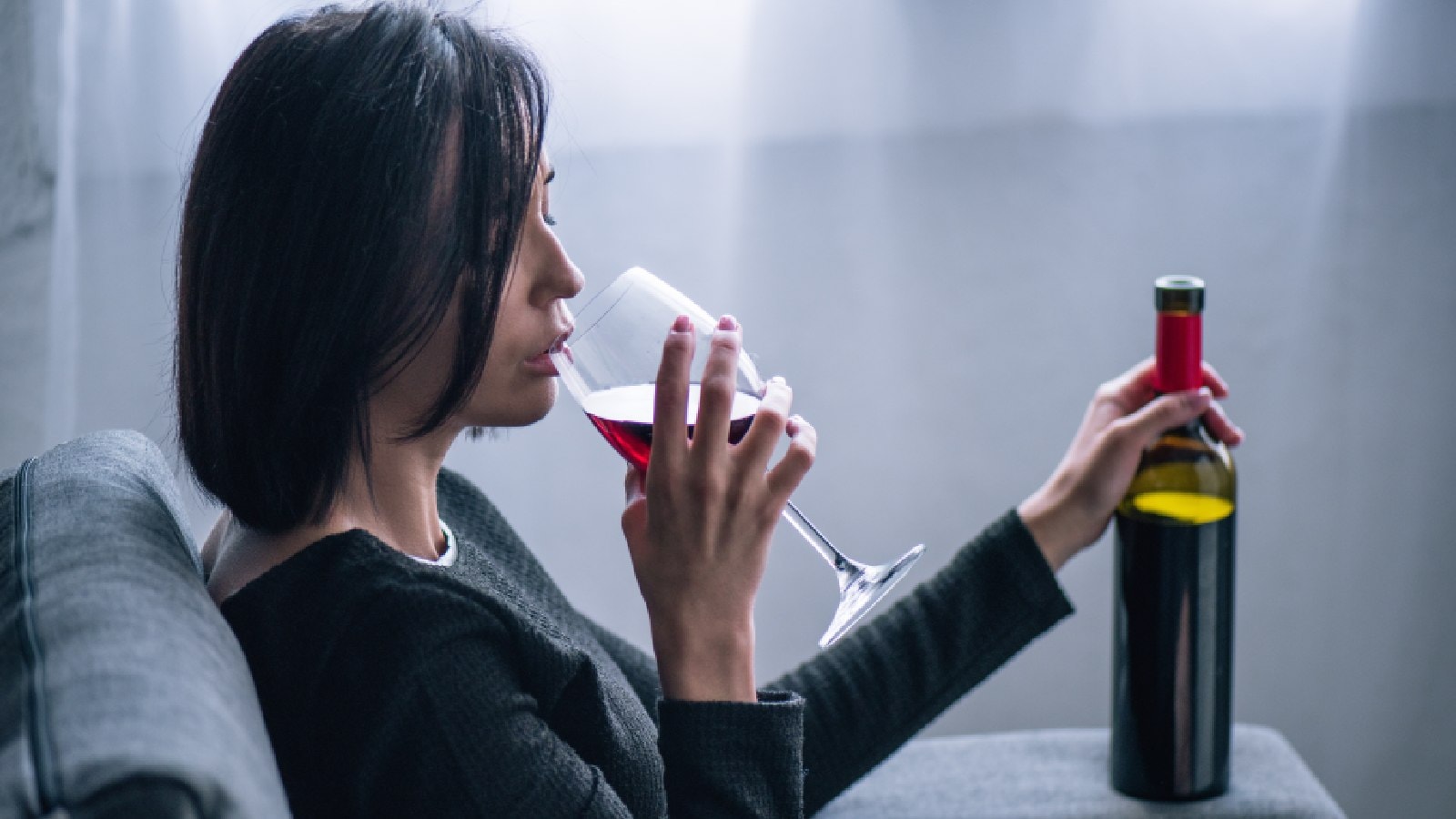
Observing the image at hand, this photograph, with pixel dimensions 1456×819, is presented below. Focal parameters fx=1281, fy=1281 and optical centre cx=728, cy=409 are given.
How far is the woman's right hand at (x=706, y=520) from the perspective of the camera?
760mm

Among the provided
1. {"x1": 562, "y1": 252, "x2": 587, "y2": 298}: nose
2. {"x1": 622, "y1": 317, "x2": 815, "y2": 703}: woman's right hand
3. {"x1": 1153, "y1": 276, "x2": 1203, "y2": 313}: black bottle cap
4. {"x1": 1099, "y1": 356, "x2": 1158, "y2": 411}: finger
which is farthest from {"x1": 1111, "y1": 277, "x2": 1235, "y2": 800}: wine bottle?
{"x1": 562, "y1": 252, "x2": 587, "y2": 298}: nose

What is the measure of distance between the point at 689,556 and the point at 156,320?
1.08 meters

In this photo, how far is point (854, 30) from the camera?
4.99 feet

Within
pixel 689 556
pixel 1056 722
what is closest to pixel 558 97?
pixel 689 556

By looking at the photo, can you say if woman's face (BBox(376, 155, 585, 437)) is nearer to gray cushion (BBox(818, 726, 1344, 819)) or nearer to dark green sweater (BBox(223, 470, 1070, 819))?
dark green sweater (BBox(223, 470, 1070, 819))

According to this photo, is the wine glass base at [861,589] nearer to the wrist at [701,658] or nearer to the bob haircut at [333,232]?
the wrist at [701,658]

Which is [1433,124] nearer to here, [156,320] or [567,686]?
[567,686]

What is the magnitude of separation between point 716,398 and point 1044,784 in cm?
49

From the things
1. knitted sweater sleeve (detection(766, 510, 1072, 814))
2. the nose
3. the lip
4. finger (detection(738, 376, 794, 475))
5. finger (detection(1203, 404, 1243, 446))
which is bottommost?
knitted sweater sleeve (detection(766, 510, 1072, 814))

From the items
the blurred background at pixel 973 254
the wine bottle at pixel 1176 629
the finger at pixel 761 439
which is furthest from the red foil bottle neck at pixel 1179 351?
the blurred background at pixel 973 254

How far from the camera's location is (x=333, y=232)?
0.74 meters

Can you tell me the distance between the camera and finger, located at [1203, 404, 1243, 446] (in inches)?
41.5

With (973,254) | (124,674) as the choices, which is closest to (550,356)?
(124,674)

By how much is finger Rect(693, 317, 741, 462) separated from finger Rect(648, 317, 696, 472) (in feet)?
0.04
